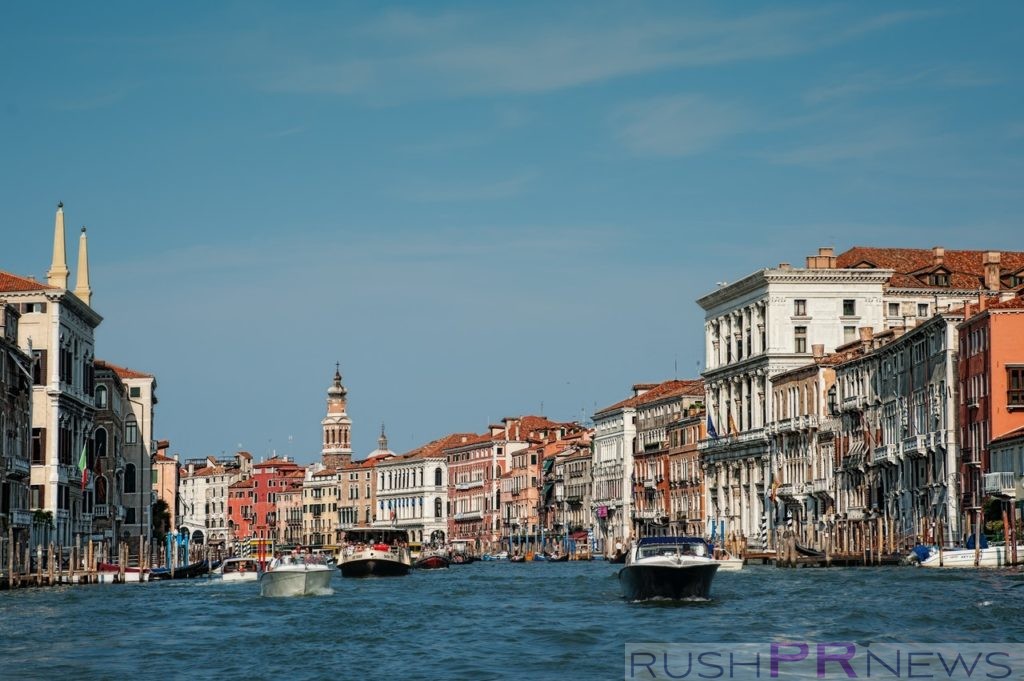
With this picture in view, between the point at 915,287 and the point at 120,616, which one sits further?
the point at 915,287

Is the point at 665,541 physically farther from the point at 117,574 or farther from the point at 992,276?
the point at 992,276

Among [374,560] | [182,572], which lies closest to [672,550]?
[374,560]

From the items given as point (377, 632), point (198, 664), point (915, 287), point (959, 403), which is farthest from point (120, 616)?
point (915, 287)

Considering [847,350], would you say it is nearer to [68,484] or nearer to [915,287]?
[915,287]

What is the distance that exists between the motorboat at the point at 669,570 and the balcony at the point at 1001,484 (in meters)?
20.5

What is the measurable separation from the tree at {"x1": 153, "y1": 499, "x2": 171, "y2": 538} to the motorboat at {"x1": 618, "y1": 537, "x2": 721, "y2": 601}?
7339 centimetres

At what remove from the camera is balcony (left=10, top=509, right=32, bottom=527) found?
6856 cm

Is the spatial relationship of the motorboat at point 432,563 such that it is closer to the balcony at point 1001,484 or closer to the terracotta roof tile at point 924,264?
the terracotta roof tile at point 924,264

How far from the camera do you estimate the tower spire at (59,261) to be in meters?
84.6

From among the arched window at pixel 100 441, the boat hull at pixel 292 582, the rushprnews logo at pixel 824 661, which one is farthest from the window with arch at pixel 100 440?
the rushprnews logo at pixel 824 661

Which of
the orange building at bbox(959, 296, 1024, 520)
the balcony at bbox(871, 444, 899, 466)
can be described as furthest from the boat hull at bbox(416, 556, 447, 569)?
the orange building at bbox(959, 296, 1024, 520)

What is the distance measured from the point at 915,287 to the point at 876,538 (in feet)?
96.0

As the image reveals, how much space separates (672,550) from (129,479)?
60.0m

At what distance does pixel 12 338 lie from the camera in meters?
73.6
